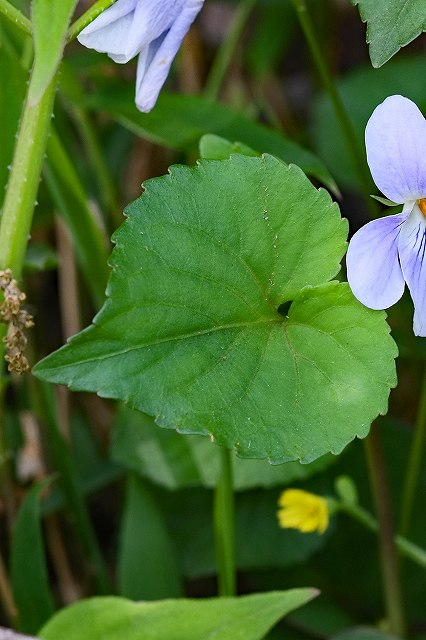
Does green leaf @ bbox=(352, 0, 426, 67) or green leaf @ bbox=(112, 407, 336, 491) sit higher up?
green leaf @ bbox=(352, 0, 426, 67)

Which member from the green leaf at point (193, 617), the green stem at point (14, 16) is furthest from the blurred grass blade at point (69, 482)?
the green stem at point (14, 16)

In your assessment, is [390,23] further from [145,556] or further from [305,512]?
[145,556]

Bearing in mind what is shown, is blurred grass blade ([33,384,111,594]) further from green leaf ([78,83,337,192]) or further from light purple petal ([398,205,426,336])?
light purple petal ([398,205,426,336])

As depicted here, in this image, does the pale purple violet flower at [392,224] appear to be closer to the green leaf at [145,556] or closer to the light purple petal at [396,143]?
the light purple petal at [396,143]

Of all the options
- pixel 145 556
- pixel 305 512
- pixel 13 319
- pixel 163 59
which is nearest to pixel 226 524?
pixel 305 512

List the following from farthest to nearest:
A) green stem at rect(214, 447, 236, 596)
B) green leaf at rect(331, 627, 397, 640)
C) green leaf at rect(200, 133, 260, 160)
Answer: green leaf at rect(331, 627, 397, 640), green stem at rect(214, 447, 236, 596), green leaf at rect(200, 133, 260, 160)

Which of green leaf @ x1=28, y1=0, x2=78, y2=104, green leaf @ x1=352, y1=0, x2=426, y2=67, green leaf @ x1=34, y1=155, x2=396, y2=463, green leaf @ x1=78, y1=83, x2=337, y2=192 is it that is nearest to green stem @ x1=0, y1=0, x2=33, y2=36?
green leaf @ x1=28, y1=0, x2=78, y2=104
